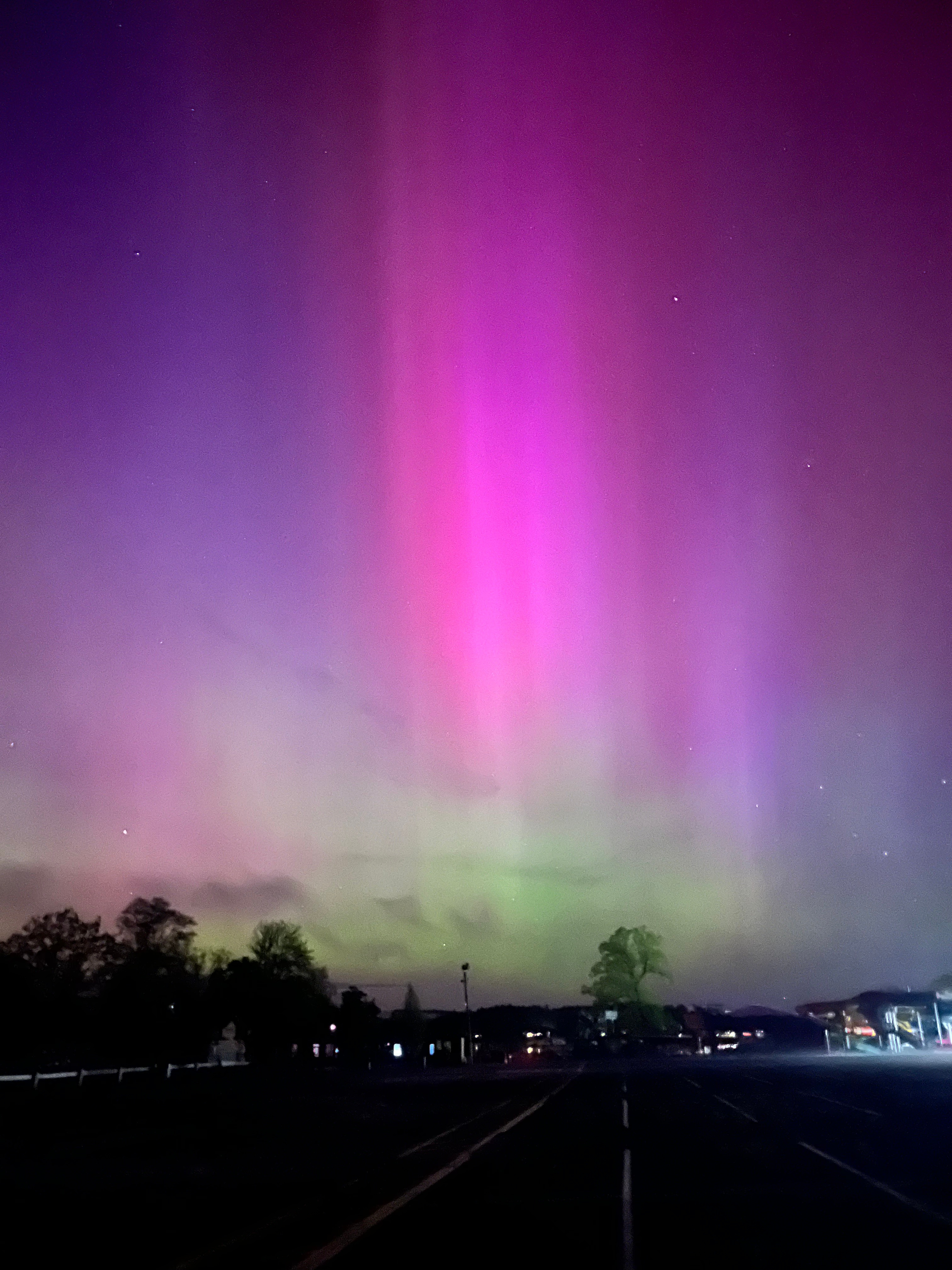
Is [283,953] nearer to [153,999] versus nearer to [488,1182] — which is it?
[153,999]

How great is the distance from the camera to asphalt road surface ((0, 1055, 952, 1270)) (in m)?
12.6

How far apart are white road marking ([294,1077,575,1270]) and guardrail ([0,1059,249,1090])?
3407 centimetres

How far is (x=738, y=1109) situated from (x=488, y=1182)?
18112mm

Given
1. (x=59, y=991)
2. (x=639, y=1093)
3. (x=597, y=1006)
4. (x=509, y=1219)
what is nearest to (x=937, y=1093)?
(x=639, y=1093)

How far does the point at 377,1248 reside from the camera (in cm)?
1263

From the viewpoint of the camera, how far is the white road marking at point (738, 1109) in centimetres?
3087

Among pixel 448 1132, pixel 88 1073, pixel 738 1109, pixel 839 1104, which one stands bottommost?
pixel 448 1132

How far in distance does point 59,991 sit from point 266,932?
3834 centimetres

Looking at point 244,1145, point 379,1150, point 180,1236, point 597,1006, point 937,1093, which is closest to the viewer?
point 180,1236

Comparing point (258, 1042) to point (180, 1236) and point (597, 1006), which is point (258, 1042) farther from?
point (180, 1236)

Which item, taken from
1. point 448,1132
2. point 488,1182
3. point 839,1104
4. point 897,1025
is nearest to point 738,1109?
point 839,1104

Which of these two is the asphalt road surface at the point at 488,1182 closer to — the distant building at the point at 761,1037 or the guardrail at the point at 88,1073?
the guardrail at the point at 88,1073

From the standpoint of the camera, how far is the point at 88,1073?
→ 6138 centimetres

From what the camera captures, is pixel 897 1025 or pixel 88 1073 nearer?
pixel 88 1073
